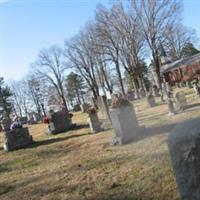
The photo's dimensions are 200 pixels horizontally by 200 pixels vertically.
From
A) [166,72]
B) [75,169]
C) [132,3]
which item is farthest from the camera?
[166,72]

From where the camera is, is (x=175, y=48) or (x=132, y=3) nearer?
(x=132, y=3)

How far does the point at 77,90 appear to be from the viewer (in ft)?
245

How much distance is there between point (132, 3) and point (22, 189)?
79.7 feet

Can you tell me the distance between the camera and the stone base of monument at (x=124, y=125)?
10.3 metres

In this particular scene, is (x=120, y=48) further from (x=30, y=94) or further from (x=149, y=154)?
(x=30, y=94)

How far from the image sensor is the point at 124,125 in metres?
10.7

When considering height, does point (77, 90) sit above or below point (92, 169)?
above

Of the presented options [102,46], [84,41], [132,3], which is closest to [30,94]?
[84,41]

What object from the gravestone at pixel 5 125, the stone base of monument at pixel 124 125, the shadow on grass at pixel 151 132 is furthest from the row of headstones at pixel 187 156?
the gravestone at pixel 5 125

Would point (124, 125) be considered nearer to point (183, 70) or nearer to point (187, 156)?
point (187, 156)

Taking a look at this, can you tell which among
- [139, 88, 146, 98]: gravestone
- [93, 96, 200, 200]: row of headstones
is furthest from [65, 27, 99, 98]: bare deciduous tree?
[93, 96, 200, 200]: row of headstones

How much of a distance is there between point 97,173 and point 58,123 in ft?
35.2

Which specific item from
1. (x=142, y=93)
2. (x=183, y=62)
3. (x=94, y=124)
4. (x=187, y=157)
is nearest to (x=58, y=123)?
(x=94, y=124)

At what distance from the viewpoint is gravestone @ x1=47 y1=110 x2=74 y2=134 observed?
17.7 m
